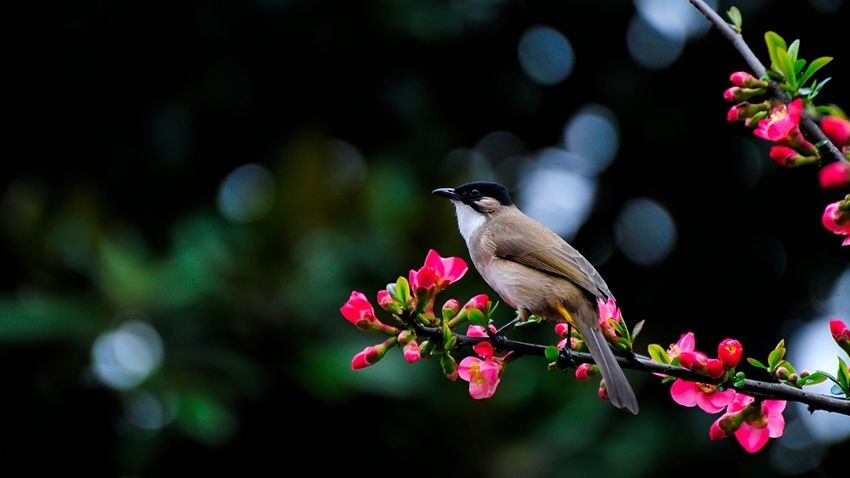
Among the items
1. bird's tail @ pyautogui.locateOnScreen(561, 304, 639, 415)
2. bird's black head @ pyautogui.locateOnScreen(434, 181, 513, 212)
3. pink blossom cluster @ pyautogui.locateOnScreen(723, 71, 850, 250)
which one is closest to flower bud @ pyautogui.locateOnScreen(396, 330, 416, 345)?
bird's tail @ pyautogui.locateOnScreen(561, 304, 639, 415)

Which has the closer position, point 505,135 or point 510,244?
point 510,244

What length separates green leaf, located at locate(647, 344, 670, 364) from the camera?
78.2 inches

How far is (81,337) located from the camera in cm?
543

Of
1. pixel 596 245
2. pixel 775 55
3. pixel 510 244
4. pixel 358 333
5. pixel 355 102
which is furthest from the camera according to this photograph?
pixel 355 102

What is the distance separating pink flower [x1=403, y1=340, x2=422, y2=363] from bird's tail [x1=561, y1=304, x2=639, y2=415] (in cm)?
37

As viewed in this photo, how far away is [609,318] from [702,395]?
1.01 ft

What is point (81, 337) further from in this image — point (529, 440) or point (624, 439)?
point (624, 439)

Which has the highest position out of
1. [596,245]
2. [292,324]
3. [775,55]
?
[775,55]

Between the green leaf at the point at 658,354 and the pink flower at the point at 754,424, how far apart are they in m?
0.15

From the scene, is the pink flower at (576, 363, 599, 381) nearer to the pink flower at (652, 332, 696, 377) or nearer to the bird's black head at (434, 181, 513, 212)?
the pink flower at (652, 332, 696, 377)

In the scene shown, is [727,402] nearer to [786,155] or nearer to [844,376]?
[844,376]

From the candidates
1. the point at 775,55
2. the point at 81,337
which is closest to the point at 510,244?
the point at 775,55

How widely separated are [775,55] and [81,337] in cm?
442

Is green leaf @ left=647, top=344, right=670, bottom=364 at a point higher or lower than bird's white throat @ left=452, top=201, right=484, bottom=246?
higher
